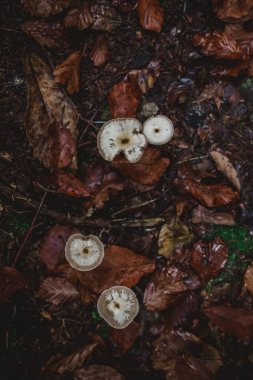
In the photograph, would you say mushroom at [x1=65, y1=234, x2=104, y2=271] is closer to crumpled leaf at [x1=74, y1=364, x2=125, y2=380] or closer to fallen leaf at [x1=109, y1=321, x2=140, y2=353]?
fallen leaf at [x1=109, y1=321, x2=140, y2=353]

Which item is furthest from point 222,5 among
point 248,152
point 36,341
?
point 36,341

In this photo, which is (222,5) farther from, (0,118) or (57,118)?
(0,118)

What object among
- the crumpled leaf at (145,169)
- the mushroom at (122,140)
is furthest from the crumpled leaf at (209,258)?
the mushroom at (122,140)

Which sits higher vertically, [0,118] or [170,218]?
[0,118]

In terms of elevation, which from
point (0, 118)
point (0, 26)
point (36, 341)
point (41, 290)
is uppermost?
point (0, 26)

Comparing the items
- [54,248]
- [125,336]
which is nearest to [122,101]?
[54,248]

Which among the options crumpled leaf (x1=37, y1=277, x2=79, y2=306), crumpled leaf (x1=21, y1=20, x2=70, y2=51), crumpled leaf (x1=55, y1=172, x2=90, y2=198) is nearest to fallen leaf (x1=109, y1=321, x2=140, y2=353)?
crumpled leaf (x1=37, y1=277, x2=79, y2=306)
